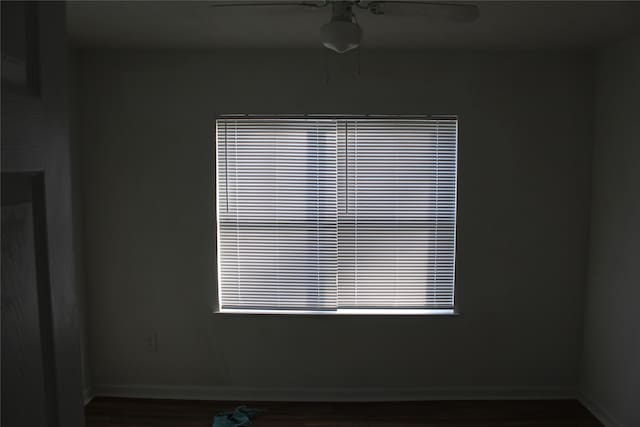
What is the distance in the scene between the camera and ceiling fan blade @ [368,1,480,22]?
1903 mm

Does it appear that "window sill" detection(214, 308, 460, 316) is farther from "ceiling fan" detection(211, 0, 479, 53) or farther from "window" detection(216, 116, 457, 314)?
"ceiling fan" detection(211, 0, 479, 53)

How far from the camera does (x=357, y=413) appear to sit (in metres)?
3.23

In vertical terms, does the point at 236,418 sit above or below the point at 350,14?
below

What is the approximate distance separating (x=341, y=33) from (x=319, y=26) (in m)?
0.84
